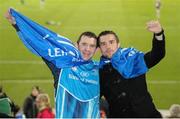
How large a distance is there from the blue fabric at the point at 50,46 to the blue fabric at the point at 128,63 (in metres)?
0.20

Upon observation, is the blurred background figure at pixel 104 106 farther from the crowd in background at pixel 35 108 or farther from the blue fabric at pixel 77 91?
the blue fabric at pixel 77 91

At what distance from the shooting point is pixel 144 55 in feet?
9.16

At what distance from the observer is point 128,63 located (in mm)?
2834

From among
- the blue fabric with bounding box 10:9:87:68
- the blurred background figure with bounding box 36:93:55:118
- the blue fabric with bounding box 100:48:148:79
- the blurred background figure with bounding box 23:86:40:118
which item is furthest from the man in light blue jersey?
the blurred background figure with bounding box 23:86:40:118

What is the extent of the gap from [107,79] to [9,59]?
4.16 meters

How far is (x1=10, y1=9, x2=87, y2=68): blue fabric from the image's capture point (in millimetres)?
2809

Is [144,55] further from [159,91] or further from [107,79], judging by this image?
[159,91]

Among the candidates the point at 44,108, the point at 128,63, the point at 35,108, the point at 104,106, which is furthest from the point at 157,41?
the point at 35,108

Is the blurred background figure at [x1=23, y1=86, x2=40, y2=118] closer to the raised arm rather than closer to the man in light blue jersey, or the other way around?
the man in light blue jersey

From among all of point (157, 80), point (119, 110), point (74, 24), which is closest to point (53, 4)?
point (74, 24)

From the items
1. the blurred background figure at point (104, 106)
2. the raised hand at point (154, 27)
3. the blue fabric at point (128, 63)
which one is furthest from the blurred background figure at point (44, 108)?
the raised hand at point (154, 27)

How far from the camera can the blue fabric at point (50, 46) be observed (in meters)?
2.81

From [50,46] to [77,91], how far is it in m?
0.36

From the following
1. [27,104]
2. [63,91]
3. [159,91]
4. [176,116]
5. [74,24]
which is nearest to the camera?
[63,91]
